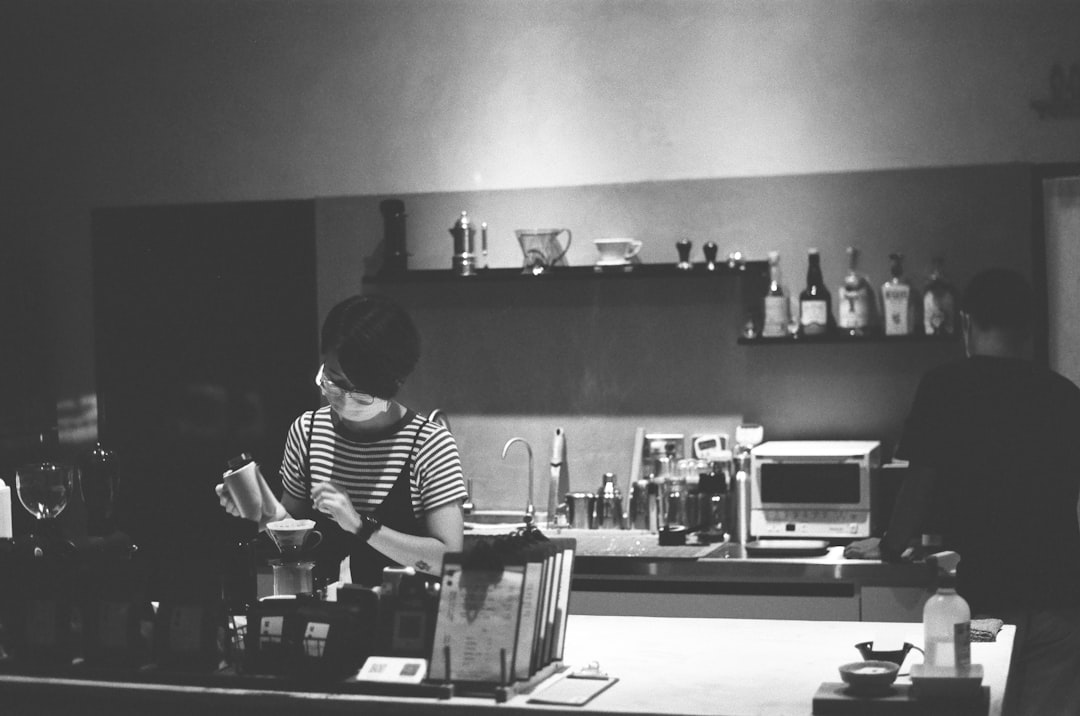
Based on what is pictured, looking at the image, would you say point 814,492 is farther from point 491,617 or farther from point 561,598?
point 491,617

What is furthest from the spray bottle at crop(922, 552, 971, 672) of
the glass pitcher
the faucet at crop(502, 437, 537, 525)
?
the faucet at crop(502, 437, 537, 525)

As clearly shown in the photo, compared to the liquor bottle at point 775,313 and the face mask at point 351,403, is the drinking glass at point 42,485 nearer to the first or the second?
the face mask at point 351,403

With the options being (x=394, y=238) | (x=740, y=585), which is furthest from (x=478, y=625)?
(x=394, y=238)

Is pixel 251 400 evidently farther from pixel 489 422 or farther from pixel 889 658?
pixel 889 658

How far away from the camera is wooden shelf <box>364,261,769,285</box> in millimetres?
5227

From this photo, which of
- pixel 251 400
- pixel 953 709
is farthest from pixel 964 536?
pixel 251 400

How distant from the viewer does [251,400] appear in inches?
236

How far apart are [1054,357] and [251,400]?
3.24 m

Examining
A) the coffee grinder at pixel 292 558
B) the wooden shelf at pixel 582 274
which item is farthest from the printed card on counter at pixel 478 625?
the wooden shelf at pixel 582 274

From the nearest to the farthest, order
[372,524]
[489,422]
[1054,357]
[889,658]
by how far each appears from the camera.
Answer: [889,658], [372,524], [1054,357], [489,422]

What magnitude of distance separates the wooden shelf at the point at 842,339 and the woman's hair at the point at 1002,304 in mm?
1373

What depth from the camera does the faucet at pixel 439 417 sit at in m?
5.52

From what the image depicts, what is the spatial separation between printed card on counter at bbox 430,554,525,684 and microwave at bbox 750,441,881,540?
2.56 meters

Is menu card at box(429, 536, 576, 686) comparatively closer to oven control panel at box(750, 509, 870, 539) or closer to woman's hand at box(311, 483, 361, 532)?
woman's hand at box(311, 483, 361, 532)
